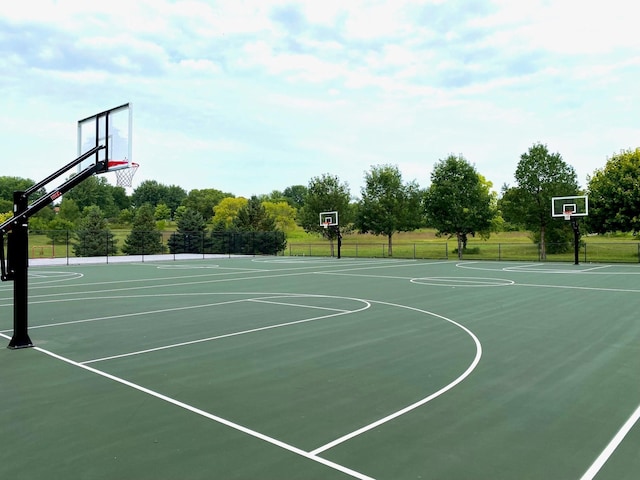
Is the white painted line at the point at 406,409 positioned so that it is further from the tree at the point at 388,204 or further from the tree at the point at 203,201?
the tree at the point at 203,201

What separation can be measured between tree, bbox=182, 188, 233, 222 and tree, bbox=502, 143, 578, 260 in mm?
71960

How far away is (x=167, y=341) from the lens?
320 inches

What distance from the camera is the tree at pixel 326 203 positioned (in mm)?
43406

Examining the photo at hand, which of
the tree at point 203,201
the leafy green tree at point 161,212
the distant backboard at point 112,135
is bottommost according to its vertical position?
the distant backboard at point 112,135

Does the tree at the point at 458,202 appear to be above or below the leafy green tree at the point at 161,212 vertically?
below

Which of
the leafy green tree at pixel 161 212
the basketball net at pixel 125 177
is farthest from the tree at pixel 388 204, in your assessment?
the leafy green tree at pixel 161 212

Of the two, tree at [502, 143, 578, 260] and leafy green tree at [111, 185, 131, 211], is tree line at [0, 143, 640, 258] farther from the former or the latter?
leafy green tree at [111, 185, 131, 211]

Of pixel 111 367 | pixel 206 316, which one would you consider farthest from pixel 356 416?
pixel 206 316

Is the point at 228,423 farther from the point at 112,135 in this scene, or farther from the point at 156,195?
the point at 156,195

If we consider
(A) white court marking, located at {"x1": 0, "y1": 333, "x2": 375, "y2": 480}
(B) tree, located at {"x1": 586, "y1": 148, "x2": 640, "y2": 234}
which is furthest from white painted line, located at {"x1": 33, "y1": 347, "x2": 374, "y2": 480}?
(B) tree, located at {"x1": 586, "y1": 148, "x2": 640, "y2": 234}

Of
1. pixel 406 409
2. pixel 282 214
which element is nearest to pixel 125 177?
pixel 406 409

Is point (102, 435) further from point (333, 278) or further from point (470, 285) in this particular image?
point (333, 278)

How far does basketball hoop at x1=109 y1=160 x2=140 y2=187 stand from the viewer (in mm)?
8808

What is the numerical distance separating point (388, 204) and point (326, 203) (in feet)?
18.5
